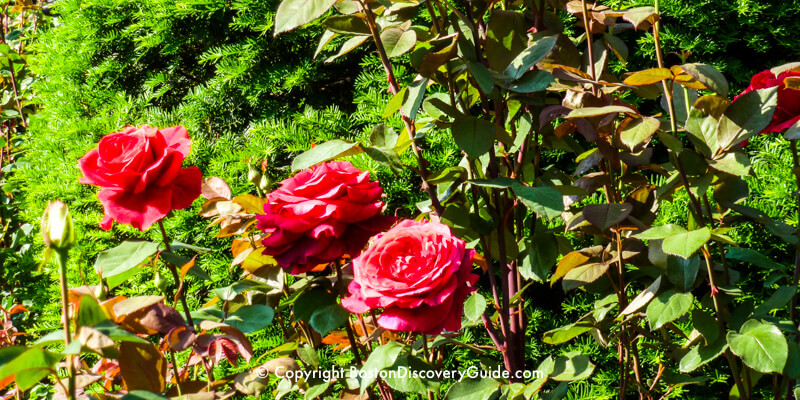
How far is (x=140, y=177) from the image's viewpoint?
89cm

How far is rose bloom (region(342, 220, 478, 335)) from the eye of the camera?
86 centimetres

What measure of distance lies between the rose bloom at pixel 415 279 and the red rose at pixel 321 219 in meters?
0.05

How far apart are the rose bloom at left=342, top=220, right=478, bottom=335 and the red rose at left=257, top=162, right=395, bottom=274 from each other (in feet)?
0.18

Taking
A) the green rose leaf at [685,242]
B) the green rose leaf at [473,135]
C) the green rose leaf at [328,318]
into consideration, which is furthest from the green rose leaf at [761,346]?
the green rose leaf at [328,318]

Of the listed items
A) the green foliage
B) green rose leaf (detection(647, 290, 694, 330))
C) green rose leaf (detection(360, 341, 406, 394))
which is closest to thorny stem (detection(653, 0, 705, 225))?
green rose leaf (detection(647, 290, 694, 330))

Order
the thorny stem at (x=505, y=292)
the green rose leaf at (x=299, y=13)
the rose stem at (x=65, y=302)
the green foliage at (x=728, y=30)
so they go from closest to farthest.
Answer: the rose stem at (x=65, y=302), the green rose leaf at (x=299, y=13), the thorny stem at (x=505, y=292), the green foliage at (x=728, y=30)

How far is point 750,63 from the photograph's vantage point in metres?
1.73

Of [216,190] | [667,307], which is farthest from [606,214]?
[216,190]

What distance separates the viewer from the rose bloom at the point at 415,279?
2.81 ft

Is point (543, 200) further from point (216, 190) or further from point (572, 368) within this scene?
point (216, 190)

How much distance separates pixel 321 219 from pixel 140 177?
0.80ft

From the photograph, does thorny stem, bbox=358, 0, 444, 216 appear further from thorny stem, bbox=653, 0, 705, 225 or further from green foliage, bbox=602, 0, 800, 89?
green foliage, bbox=602, 0, 800, 89

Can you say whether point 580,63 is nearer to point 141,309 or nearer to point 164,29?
point 141,309

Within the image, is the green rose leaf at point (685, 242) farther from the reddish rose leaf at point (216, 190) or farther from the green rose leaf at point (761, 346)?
the reddish rose leaf at point (216, 190)
